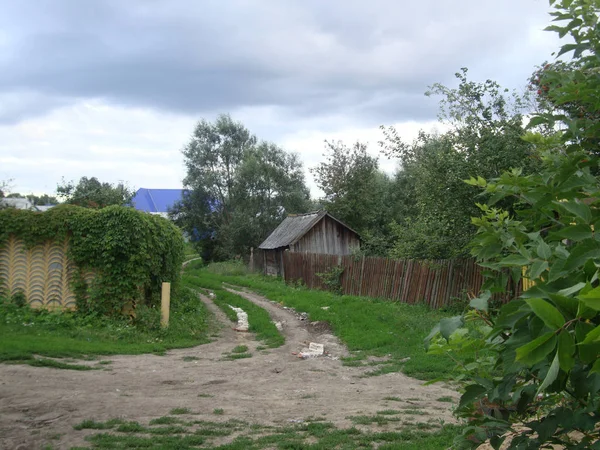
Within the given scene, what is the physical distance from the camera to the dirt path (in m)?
6.89

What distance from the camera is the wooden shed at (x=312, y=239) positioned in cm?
3356

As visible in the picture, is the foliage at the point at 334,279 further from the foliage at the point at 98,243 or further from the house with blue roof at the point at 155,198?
the house with blue roof at the point at 155,198

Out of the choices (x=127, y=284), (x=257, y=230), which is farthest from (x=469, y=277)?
(x=257, y=230)

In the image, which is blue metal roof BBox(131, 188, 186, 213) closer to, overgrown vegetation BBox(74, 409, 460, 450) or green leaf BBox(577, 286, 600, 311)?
overgrown vegetation BBox(74, 409, 460, 450)

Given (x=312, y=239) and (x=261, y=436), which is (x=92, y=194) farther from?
(x=261, y=436)

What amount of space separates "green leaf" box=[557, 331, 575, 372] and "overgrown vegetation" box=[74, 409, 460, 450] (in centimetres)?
479

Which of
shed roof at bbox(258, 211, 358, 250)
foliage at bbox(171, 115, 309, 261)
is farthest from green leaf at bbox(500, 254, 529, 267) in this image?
foliage at bbox(171, 115, 309, 261)

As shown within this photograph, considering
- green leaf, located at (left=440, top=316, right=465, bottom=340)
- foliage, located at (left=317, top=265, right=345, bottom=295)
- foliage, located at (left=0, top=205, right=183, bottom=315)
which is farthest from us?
foliage, located at (left=317, top=265, right=345, bottom=295)

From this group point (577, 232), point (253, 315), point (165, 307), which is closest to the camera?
point (577, 232)

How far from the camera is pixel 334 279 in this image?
24000 millimetres

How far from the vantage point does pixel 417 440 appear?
609cm

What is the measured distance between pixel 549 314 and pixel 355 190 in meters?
37.0

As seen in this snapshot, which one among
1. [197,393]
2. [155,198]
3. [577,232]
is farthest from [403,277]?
[155,198]

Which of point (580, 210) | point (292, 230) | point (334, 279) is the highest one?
point (292, 230)
